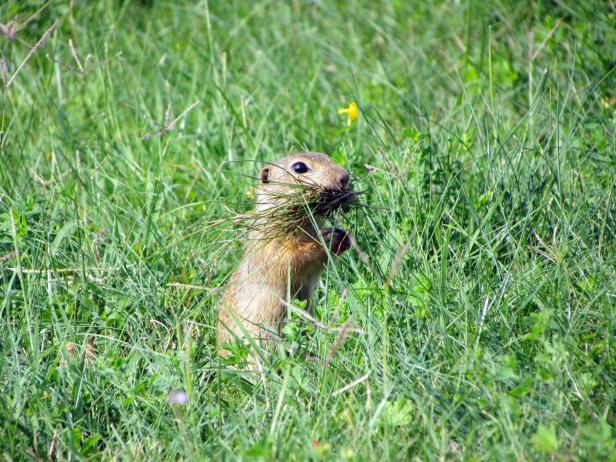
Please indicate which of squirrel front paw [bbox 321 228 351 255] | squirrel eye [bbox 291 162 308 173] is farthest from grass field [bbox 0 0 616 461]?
squirrel eye [bbox 291 162 308 173]

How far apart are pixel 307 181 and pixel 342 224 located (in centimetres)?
52

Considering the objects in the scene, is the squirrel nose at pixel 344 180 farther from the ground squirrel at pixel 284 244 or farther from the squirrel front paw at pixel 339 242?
the squirrel front paw at pixel 339 242

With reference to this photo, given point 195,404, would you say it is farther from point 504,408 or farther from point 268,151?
point 268,151

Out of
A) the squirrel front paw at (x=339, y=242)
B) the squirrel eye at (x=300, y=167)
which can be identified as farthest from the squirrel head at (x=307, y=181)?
the squirrel front paw at (x=339, y=242)

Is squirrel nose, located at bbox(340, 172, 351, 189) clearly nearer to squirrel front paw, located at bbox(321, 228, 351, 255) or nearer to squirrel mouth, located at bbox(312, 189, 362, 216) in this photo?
squirrel mouth, located at bbox(312, 189, 362, 216)

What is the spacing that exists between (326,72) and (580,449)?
3.67m

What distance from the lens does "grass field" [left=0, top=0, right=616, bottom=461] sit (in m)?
2.85

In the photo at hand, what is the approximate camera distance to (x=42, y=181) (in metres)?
4.43

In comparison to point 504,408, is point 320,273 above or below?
below

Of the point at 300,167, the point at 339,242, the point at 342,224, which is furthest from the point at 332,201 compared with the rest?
the point at 342,224

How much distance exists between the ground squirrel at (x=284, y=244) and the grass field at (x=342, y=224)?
0.43 ft

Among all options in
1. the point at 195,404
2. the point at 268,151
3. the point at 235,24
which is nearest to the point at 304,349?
the point at 195,404

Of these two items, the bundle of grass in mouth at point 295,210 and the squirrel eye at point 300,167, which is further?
the squirrel eye at point 300,167

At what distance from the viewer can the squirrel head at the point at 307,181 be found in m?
3.60
